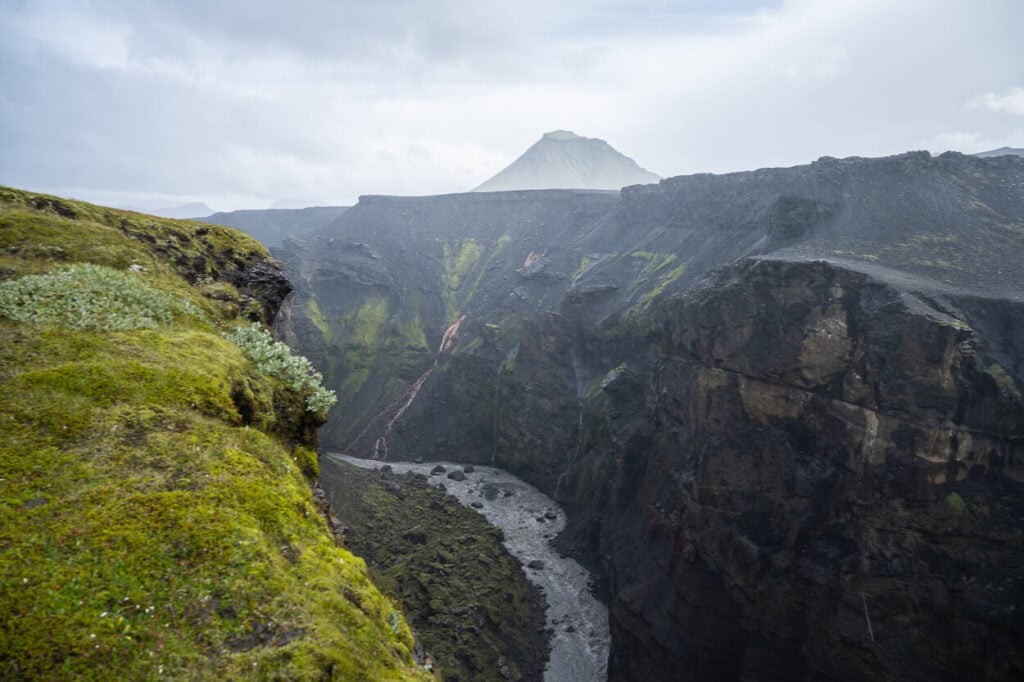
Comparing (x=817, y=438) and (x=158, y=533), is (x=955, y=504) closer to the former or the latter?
(x=817, y=438)

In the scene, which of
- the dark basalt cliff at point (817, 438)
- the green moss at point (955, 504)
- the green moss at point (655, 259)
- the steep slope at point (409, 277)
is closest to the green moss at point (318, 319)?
the steep slope at point (409, 277)

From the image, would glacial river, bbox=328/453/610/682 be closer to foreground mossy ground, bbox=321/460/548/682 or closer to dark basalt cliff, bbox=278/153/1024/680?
foreground mossy ground, bbox=321/460/548/682

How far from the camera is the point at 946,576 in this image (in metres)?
28.0

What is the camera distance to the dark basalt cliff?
1126 inches

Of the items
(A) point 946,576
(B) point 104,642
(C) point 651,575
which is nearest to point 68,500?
(B) point 104,642

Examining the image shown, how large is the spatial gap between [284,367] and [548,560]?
147 ft

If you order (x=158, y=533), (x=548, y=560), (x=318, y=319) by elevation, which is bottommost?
(x=548, y=560)

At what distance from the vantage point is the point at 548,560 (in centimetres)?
5341

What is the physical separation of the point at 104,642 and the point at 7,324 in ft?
30.5

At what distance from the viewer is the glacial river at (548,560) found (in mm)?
40375

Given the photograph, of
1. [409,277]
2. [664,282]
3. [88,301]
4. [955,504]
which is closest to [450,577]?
[955,504]

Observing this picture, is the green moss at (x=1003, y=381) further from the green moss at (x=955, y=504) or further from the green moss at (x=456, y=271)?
the green moss at (x=456, y=271)

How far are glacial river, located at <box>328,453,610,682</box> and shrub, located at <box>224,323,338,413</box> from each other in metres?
32.8

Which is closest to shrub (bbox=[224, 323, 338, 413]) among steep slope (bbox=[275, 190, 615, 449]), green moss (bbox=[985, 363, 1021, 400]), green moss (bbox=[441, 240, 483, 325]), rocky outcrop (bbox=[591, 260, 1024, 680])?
rocky outcrop (bbox=[591, 260, 1024, 680])
